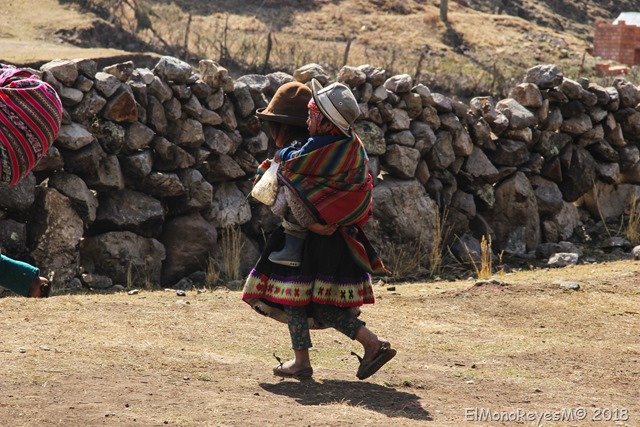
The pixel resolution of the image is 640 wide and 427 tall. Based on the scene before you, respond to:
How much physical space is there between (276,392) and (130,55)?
50.4 ft

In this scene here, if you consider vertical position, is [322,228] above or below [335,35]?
above

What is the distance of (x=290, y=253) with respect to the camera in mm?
5223

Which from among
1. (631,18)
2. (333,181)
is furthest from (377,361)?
(631,18)

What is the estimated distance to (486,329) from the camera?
6973 mm

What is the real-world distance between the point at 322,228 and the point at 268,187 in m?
0.36

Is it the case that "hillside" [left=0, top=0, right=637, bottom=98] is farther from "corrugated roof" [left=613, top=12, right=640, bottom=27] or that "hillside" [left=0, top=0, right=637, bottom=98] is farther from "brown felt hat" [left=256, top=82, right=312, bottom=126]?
"brown felt hat" [left=256, top=82, right=312, bottom=126]

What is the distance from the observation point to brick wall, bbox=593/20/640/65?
2802cm

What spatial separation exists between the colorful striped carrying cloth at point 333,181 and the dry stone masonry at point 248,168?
3.27 metres

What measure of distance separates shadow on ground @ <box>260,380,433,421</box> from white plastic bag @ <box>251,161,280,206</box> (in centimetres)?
96

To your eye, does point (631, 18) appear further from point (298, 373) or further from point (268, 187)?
point (298, 373)

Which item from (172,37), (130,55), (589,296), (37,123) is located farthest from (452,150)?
(172,37)

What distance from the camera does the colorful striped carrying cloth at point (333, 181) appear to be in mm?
5109

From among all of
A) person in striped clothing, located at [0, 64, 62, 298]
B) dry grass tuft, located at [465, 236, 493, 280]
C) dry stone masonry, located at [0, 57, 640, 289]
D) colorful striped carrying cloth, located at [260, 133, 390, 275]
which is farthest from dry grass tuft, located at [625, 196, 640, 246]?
person in striped clothing, located at [0, 64, 62, 298]

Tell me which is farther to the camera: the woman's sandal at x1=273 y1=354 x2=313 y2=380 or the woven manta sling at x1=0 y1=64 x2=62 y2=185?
the woman's sandal at x1=273 y1=354 x2=313 y2=380
